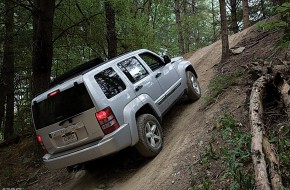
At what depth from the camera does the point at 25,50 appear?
980 cm

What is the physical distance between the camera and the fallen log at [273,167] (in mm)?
3161

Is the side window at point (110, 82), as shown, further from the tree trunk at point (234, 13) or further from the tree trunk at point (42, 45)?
the tree trunk at point (234, 13)

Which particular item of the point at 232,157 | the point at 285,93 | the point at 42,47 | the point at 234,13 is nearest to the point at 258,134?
the point at 232,157

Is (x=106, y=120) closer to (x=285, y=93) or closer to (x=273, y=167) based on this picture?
(x=273, y=167)

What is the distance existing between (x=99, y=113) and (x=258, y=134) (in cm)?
248

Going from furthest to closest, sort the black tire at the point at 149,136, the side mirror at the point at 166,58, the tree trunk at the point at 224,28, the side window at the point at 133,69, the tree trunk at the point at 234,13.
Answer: the tree trunk at the point at 234,13 → the tree trunk at the point at 224,28 → the side mirror at the point at 166,58 → the side window at the point at 133,69 → the black tire at the point at 149,136

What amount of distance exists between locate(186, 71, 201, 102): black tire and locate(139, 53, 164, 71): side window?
949 millimetres

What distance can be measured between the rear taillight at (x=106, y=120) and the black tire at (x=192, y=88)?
3.24 meters

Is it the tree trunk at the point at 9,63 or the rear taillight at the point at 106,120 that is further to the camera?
the tree trunk at the point at 9,63

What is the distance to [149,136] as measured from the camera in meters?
5.91

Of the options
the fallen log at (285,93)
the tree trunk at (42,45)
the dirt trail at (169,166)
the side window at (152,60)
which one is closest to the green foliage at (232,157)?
the dirt trail at (169,166)

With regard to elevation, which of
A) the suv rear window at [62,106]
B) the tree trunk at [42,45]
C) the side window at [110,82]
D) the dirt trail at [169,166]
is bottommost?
the dirt trail at [169,166]

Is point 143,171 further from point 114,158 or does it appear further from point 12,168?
point 12,168

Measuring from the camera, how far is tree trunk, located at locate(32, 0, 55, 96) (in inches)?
313
